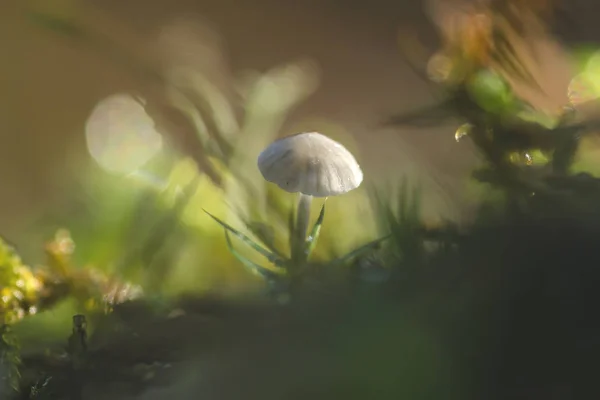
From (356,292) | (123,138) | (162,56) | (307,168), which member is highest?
(162,56)

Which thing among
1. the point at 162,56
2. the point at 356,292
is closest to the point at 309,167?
the point at 356,292

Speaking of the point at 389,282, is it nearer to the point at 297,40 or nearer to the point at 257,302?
the point at 257,302

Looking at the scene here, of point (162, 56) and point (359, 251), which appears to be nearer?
point (359, 251)

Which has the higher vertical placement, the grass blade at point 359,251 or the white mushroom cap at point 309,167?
the white mushroom cap at point 309,167

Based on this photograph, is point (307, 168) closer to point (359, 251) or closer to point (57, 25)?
point (359, 251)

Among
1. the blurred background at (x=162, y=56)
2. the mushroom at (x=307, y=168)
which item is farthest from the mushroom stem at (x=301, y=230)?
the blurred background at (x=162, y=56)

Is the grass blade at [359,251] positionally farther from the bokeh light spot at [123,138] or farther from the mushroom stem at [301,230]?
the bokeh light spot at [123,138]

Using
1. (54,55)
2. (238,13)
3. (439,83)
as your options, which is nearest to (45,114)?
(54,55)

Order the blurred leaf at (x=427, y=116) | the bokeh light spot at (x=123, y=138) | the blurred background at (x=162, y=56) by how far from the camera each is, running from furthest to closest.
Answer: the blurred background at (x=162, y=56) → the bokeh light spot at (x=123, y=138) → the blurred leaf at (x=427, y=116)
